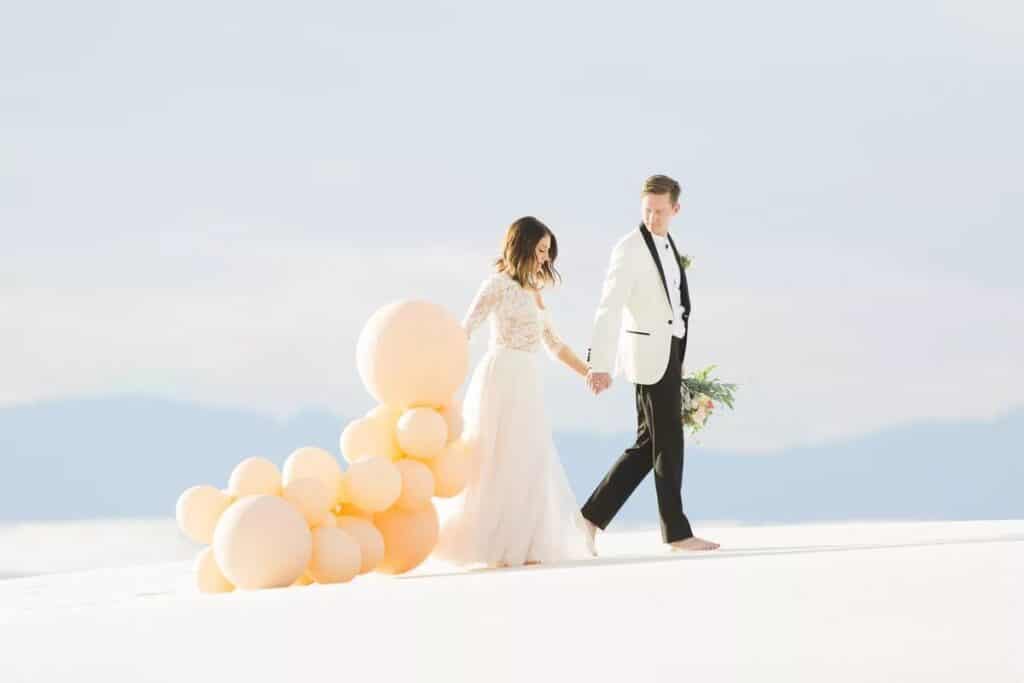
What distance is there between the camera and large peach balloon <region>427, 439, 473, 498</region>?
692 centimetres

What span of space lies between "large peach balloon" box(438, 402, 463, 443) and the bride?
111mm

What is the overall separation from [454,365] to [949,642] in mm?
3446

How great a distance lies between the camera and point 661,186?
297 inches

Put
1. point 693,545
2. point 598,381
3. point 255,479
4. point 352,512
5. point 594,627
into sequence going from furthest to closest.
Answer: point 693,545, point 598,381, point 352,512, point 255,479, point 594,627

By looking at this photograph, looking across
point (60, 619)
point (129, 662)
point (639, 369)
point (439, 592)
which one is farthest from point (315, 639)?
point (639, 369)

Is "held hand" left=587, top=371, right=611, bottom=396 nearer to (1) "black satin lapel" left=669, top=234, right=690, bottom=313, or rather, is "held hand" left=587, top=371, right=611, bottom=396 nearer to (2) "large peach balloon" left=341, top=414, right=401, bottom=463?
(1) "black satin lapel" left=669, top=234, right=690, bottom=313

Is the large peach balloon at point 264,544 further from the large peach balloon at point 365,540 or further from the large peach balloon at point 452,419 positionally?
the large peach balloon at point 452,419

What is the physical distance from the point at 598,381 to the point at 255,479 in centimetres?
186

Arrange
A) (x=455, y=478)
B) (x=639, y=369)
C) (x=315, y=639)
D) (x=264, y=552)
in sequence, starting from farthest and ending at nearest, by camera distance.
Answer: (x=639, y=369) < (x=455, y=478) < (x=264, y=552) < (x=315, y=639)

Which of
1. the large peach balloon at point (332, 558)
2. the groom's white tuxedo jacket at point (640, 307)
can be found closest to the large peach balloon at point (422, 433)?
the large peach balloon at point (332, 558)

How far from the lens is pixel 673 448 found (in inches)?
294

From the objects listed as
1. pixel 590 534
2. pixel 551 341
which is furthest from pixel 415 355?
pixel 590 534

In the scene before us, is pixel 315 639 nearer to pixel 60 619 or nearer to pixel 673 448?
pixel 60 619

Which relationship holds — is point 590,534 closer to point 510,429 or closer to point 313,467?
point 510,429
